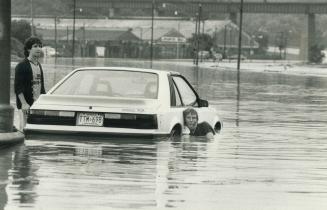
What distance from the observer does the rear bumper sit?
14195 mm

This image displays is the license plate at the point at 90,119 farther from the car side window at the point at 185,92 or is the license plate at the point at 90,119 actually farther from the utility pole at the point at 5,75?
the car side window at the point at 185,92

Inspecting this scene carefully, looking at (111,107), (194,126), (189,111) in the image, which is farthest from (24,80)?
(194,126)

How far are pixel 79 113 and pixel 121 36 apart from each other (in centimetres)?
16903

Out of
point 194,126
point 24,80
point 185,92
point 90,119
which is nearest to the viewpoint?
point 90,119

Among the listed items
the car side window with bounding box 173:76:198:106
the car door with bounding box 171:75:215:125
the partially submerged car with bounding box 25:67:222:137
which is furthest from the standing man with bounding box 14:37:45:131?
the car side window with bounding box 173:76:198:106

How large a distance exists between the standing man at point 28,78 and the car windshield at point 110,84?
342mm

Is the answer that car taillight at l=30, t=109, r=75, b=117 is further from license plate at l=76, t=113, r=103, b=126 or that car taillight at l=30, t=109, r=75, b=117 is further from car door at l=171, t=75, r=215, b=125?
car door at l=171, t=75, r=215, b=125

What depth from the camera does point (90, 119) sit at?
1434 cm

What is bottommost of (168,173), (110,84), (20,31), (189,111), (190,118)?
(168,173)

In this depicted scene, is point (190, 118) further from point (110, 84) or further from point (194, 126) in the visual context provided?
point (110, 84)

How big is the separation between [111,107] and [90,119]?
1.25 ft

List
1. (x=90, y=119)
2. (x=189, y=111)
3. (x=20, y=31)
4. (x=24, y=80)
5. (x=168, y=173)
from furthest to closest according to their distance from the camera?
1. (x=20, y=31)
2. (x=189, y=111)
3. (x=24, y=80)
4. (x=90, y=119)
5. (x=168, y=173)

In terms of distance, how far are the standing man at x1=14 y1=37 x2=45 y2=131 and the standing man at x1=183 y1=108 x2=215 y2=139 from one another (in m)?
2.31

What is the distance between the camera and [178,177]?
1105cm
